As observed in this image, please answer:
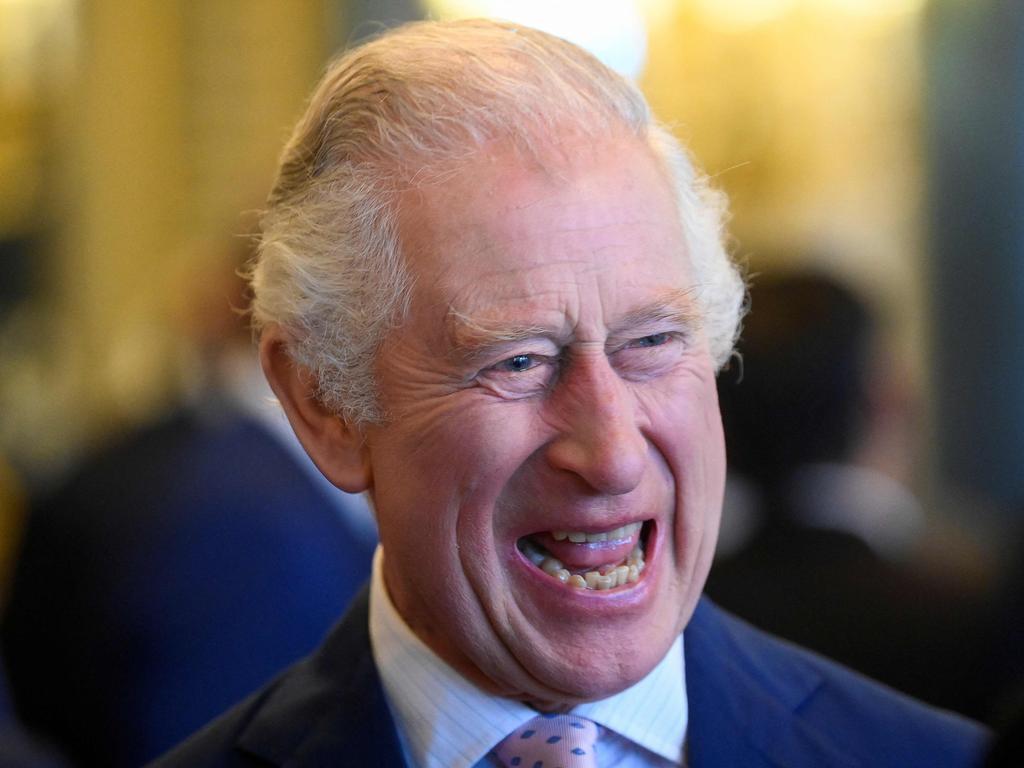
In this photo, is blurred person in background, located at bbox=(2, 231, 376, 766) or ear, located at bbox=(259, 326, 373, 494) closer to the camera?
ear, located at bbox=(259, 326, 373, 494)

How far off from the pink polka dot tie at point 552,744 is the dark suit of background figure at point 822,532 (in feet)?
3.70

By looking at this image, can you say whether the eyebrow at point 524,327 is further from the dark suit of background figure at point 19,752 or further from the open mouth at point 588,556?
the dark suit of background figure at point 19,752

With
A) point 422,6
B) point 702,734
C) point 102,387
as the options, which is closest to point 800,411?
point 702,734

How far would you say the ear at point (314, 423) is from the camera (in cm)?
189

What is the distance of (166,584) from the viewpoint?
3.01 meters

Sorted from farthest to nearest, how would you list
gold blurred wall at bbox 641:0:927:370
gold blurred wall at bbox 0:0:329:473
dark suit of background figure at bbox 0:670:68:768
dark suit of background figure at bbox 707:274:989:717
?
1. gold blurred wall at bbox 0:0:329:473
2. gold blurred wall at bbox 641:0:927:370
3. dark suit of background figure at bbox 707:274:989:717
4. dark suit of background figure at bbox 0:670:68:768

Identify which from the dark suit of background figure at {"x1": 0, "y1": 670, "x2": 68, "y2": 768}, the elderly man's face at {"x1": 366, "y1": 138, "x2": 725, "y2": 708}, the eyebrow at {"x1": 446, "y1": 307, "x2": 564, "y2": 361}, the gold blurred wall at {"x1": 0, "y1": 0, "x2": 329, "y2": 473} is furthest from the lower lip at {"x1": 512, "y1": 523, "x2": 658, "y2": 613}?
the gold blurred wall at {"x1": 0, "y1": 0, "x2": 329, "y2": 473}

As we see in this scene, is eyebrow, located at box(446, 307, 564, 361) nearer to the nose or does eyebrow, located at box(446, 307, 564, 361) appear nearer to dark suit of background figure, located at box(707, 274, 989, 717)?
the nose

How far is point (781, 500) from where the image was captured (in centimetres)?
309

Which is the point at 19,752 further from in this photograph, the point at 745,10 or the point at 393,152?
the point at 745,10

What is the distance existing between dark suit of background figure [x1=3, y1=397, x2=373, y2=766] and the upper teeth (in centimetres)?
141

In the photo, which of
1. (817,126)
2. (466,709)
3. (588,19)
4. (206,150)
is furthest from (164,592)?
(817,126)

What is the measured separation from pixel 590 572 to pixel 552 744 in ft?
0.77

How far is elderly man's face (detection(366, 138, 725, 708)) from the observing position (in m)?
1.68
